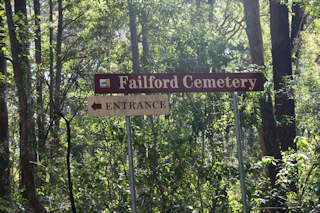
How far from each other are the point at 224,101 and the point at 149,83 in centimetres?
172

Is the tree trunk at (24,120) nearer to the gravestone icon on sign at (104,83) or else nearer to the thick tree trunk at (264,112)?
the gravestone icon on sign at (104,83)

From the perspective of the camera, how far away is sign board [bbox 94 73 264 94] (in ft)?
13.9

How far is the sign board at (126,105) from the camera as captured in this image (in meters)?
4.14

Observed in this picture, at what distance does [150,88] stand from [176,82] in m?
0.33

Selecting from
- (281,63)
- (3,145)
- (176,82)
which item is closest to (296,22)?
A: (281,63)

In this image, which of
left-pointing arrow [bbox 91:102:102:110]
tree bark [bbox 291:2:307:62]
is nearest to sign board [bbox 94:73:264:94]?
left-pointing arrow [bbox 91:102:102:110]

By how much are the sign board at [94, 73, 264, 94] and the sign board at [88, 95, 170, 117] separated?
0.08 metres

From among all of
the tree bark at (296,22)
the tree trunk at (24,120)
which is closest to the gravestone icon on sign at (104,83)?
the tree trunk at (24,120)

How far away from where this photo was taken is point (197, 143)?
5809mm

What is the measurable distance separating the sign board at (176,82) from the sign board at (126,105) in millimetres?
83

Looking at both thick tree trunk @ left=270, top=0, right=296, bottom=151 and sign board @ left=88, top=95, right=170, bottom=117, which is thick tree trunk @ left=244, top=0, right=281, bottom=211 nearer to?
thick tree trunk @ left=270, top=0, right=296, bottom=151

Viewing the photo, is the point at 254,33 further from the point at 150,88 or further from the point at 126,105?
the point at 126,105

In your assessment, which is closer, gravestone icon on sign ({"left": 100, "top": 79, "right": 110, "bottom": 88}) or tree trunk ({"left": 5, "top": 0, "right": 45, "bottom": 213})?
gravestone icon on sign ({"left": 100, "top": 79, "right": 110, "bottom": 88})

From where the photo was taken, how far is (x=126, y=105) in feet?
14.0
